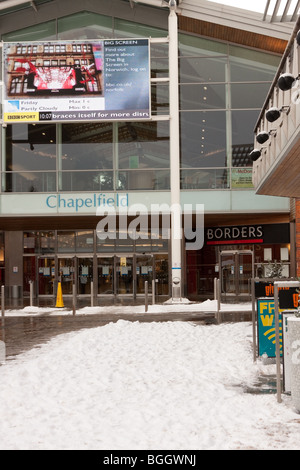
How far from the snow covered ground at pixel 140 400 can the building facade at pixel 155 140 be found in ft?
47.7

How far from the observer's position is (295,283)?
6984 millimetres

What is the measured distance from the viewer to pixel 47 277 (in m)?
28.7

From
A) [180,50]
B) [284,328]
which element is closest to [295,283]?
[284,328]

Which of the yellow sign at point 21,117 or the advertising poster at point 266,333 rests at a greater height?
the yellow sign at point 21,117

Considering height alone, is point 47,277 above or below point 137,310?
above

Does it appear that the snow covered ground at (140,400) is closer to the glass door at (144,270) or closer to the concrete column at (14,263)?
the glass door at (144,270)

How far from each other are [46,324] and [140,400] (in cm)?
966

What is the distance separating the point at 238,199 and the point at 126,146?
5894mm

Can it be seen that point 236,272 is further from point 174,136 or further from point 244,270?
point 174,136

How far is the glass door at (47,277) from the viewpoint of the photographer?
2864 cm

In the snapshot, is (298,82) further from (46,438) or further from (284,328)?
(46,438)

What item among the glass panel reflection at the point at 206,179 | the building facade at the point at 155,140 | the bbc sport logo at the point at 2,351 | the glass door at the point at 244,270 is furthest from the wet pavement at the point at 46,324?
the glass door at the point at 244,270

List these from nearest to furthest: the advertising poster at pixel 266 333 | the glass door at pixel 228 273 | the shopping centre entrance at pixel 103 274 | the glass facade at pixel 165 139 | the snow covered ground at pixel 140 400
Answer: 1. the snow covered ground at pixel 140 400
2. the advertising poster at pixel 266 333
3. the glass facade at pixel 165 139
4. the glass door at pixel 228 273
5. the shopping centre entrance at pixel 103 274

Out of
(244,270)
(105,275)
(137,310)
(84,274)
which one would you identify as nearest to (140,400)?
(137,310)
